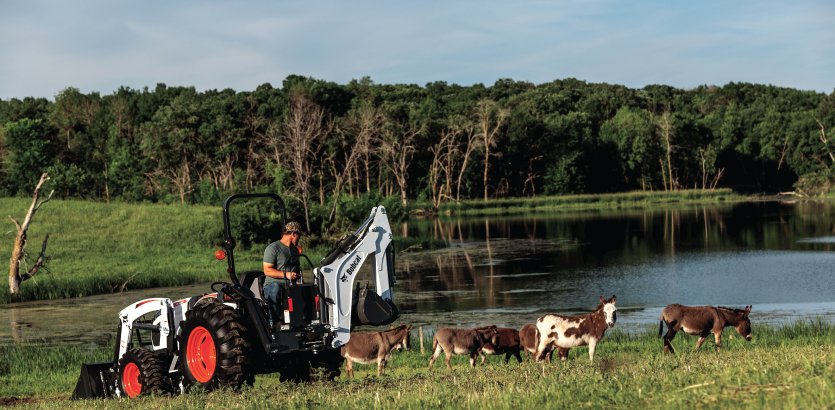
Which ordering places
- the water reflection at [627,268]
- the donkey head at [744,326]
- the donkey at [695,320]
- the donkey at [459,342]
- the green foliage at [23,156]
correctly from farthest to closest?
the green foliage at [23,156], the water reflection at [627,268], the donkey head at [744,326], the donkey at [695,320], the donkey at [459,342]

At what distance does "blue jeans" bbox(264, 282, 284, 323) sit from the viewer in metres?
13.4

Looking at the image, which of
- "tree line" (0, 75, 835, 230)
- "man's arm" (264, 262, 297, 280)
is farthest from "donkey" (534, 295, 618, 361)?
"tree line" (0, 75, 835, 230)

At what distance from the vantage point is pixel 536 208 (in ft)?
352

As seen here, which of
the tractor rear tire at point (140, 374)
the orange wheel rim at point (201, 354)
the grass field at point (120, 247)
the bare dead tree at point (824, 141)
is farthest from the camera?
the bare dead tree at point (824, 141)

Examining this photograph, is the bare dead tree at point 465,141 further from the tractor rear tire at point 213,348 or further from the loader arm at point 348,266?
the tractor rear tire at point 213,348

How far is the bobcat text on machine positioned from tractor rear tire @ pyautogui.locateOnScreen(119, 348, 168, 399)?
1 cm

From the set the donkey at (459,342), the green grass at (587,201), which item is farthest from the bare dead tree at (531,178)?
the donkey at (459,342)

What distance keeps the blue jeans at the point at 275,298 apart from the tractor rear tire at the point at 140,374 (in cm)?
176

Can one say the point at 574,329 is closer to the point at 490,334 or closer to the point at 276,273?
the point at 490,334

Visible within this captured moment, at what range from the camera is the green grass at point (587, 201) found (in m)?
105

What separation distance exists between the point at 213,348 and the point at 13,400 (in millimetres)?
5268

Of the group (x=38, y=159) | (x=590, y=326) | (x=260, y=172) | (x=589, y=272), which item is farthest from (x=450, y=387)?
(x=260, y=172)

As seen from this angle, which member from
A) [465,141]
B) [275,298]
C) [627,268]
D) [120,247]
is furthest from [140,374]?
[465,141]

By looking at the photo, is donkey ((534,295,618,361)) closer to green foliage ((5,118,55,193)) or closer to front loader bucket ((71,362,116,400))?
front loader bucket ((71,362,116,400))
